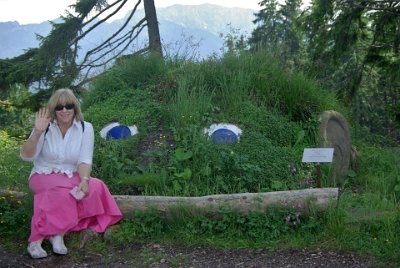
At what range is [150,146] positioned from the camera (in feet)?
18.6

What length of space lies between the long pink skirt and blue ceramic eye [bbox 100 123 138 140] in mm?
1628

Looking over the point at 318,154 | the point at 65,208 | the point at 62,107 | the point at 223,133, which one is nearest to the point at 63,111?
the point at 62,107

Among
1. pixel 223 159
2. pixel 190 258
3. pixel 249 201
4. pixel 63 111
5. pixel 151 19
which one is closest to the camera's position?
pixel 190 258

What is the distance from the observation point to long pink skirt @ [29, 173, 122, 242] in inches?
157

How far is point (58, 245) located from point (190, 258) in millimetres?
1123

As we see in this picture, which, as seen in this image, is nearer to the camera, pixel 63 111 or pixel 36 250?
pixel 36 250

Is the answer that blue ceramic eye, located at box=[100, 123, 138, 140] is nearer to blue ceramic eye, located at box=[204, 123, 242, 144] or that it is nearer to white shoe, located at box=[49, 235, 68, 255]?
blue ceramic eye, located at box=[204, 123, 242, 144]

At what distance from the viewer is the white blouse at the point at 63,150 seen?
414cm

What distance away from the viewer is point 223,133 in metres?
5.62

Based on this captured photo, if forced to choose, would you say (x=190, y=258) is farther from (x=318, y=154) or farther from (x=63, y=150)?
(x=318, y=154)

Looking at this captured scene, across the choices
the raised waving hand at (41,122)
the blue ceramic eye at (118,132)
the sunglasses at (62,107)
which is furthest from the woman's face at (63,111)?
the blue ceramic eye at (118,132)

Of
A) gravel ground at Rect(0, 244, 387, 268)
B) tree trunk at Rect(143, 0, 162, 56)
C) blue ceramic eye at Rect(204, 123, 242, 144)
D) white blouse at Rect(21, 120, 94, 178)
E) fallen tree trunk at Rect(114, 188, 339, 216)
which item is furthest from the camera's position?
tree trunk at Rect(143, 0, 162, 56)

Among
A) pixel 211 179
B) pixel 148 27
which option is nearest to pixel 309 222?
pixel 211 179

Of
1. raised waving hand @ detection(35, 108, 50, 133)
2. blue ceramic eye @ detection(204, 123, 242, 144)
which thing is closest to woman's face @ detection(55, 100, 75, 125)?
raised waving hand @ detection(35, 108, 50, 133)
